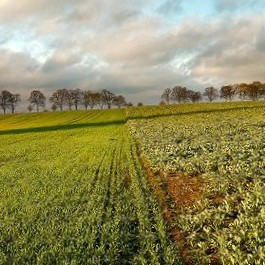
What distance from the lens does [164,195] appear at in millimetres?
17969

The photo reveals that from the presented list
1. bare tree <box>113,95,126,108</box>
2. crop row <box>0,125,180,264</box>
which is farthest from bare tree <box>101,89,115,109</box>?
crop row <box>0,125,180,264</box>

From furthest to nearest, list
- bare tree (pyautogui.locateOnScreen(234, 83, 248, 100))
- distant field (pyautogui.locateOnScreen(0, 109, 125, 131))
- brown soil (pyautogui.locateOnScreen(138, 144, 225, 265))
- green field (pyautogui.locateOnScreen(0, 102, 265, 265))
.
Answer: bare tree (pyautogui.locateOnScreen(234, 83, 248, 100)) → distant field (pyautogui.locateOnScreen(0, 109, 125, 131)) → brown soil (pyautogui.locateOnScreen(138, 144, 225, 265)) → green field (pyautogui.locateOnScreen(0, 102, 265, 265))

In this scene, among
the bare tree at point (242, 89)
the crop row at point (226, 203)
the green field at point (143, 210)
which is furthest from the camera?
the bare tree at point (242, 89)

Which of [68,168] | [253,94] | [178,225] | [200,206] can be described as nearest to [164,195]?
[200,206]

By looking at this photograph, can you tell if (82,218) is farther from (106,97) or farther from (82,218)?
(106,97)

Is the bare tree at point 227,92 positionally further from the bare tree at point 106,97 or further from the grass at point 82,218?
the grass at point 82,218

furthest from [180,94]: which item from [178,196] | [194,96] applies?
[178,196]

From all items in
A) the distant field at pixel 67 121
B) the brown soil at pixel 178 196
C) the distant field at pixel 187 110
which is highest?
the distant field at pixel 187 110

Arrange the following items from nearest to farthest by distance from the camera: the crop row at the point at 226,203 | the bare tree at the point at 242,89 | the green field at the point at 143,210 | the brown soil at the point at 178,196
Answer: the crop row at the point at 226,203 → the green field at the point at 143,210 → the brown soil at the point at 178,196 → the bare tree at the point at 242,89

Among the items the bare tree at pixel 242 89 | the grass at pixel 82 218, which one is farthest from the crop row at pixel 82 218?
the bare tree at pixel 242 89

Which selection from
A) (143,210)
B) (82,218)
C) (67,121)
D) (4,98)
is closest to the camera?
(82,218)

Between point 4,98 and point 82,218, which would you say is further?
Answer: point 4,98

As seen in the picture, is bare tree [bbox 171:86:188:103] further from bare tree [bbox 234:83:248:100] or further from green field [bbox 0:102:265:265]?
green field [bbox 0:102:265:265]

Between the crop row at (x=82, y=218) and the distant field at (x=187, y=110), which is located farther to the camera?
the distant field at (x=187, y=110)
